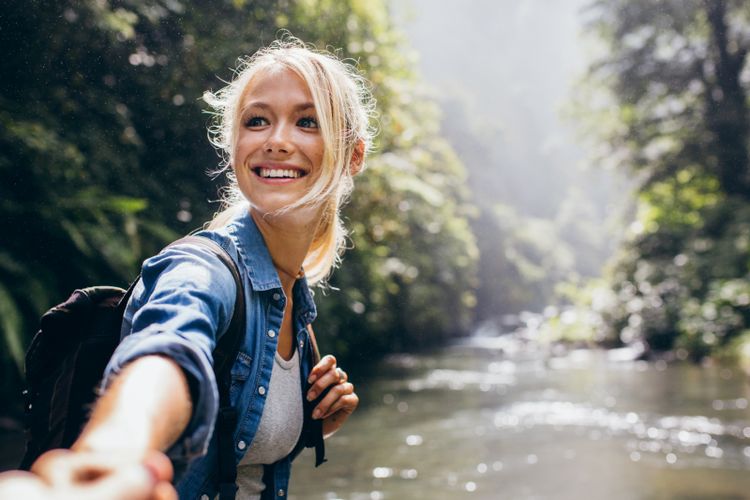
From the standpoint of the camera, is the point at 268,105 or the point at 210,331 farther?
the point at 268,105

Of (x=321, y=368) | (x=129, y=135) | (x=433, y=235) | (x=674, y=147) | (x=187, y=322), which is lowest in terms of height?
(x=433, y=235)

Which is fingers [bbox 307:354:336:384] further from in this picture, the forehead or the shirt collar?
the forehead

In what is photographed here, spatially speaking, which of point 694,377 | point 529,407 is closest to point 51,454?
point 529,407

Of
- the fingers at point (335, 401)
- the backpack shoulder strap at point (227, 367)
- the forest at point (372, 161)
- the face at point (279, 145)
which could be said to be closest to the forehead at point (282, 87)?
the face at point (279, 145)

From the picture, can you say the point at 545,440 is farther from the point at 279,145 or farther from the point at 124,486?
the point at 124,486

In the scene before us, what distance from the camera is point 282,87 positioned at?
4.94ft

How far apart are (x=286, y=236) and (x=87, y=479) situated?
0.94 m

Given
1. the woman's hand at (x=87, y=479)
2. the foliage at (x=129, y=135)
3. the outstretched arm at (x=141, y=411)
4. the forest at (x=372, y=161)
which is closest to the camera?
the woman's hand at (x=87, y=479)

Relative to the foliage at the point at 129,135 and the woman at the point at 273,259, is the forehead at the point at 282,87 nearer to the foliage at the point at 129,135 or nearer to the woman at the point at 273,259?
the woman at the point at 273,259

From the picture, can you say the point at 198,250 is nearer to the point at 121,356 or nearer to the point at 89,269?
the point at 121,356

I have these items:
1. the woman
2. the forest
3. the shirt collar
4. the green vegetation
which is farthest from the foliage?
the green vegetation

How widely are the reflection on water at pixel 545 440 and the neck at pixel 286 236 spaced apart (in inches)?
153

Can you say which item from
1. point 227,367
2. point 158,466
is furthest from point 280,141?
point 158,466

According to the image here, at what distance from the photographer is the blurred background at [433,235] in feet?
19.4
